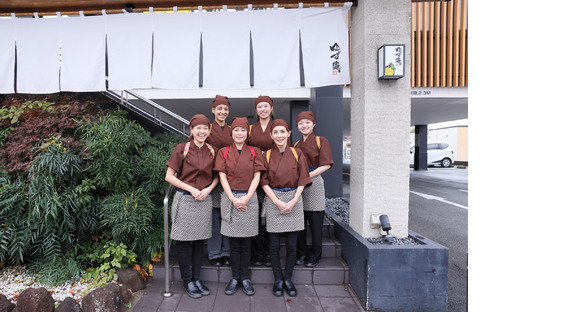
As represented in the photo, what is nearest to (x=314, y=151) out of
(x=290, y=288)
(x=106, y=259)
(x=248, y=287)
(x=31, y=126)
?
(x=290, y=288)

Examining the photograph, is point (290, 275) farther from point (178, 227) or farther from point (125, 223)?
point (125, 223)

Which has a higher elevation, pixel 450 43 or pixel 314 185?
pixel 450 43

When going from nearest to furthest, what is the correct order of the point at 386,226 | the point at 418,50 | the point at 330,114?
the point at 386,226
the point at 330,114
the point at 418,50

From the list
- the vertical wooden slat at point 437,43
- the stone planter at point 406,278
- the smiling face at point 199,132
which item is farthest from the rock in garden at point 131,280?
the vertical wooden slat at point 437,43

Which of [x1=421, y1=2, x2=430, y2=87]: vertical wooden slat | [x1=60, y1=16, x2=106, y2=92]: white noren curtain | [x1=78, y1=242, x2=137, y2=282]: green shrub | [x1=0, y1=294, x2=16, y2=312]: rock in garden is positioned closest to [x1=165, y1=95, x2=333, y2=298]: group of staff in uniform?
[x1=78, y1=242, x2=137, y2=282]: green shrub

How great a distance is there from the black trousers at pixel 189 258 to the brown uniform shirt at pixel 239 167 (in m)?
0.85

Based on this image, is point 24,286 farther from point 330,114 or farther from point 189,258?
point 330,114

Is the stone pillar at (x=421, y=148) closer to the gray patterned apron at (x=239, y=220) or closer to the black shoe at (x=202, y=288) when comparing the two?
the gray patterned apron at (x=239, y=220)

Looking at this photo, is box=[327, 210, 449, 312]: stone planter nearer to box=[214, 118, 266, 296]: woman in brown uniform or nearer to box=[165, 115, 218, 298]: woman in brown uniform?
box=[214, 118, 266, 296]: woman in brown uniform

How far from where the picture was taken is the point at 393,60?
3102 millimetres

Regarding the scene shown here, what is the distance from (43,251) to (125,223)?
123 cm

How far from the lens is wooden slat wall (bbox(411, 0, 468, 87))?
460 inches

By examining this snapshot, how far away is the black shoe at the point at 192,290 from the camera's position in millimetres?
3082

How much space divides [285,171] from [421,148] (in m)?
19.2
